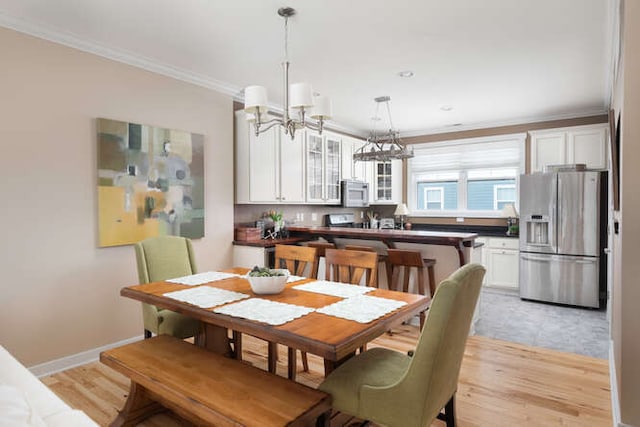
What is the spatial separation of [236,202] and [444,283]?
3.29m

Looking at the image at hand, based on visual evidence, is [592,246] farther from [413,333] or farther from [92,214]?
[92,214]

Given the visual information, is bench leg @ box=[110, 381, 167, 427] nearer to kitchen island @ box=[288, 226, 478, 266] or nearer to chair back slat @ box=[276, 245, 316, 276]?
chair back slat @ box=[276, 245, 316, 276]

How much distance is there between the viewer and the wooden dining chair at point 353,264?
109 inches

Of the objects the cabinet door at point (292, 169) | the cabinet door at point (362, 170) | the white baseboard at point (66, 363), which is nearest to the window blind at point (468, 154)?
the cabinet door at point (362, 170)

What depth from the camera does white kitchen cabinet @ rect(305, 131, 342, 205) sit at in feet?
17.0

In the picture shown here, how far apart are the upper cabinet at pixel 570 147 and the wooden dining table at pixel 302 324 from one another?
4405mm

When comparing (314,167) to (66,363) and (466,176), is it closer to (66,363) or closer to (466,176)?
(466,176)

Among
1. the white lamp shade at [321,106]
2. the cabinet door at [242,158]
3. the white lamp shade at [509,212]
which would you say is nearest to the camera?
the white lamp shade at [321,106]

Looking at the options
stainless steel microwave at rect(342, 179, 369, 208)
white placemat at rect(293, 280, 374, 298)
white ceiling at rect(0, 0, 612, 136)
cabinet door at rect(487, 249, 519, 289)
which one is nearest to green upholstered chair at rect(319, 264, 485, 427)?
white placemat at rect(293, 280, 374, 298)

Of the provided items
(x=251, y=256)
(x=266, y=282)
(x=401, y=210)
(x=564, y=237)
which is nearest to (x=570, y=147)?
(x=564, y=237)

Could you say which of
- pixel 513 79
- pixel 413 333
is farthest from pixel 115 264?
pixel 513 79

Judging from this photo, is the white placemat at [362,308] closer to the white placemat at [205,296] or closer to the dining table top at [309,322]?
the dining table top at [309,322]

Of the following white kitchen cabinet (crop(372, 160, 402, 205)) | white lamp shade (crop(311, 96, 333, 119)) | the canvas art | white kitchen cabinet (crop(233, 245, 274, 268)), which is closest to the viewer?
white lamp shade (crop(311, 96, 333, 119))

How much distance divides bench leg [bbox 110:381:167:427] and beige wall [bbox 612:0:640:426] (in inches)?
101
